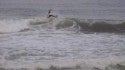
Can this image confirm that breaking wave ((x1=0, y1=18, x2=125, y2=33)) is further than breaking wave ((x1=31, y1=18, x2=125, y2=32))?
No

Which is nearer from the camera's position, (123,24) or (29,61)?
(29,61)

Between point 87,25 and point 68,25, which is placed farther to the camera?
point 87,25

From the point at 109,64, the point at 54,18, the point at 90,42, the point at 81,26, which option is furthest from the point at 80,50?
the point at 54,18

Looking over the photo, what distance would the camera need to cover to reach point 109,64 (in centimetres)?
1073

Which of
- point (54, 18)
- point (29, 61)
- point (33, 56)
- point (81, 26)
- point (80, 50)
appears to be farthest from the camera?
point (54, 18)

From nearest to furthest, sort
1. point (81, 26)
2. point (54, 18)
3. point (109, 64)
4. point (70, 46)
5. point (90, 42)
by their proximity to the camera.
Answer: point (109, 64) < point (70, 46) < point (90, 42) < point (81, 26) < point (54, 18)

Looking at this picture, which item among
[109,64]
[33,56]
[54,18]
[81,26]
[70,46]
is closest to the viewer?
[109,64]

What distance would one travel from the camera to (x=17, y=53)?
43.5 feet

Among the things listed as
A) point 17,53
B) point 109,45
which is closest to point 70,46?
point 109,45

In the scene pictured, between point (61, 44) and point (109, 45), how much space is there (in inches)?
89.7

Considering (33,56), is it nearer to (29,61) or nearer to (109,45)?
(29,61)

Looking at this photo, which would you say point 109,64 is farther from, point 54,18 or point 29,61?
point 54,18

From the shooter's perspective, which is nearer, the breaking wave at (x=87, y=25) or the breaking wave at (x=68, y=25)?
the breaking wave at (x=68, y=25)

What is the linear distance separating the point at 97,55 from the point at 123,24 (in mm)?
12764
